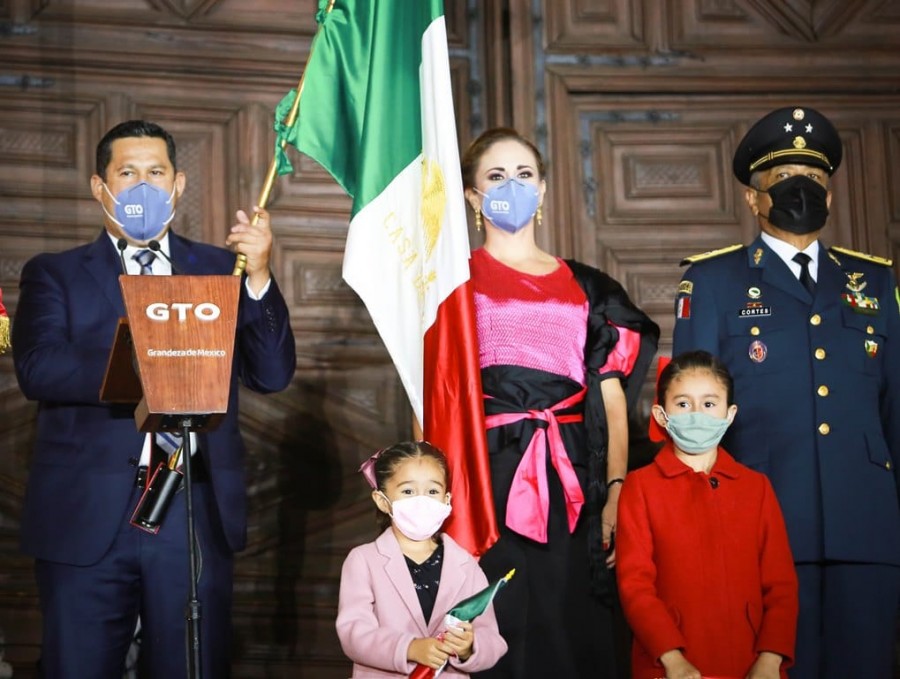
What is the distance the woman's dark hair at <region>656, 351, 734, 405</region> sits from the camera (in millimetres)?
3977

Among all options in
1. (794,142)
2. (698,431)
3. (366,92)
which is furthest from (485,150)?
(698,431)

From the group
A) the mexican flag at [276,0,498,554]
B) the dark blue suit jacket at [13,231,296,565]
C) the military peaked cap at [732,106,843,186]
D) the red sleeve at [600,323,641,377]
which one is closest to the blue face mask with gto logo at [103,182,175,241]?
the dark blue suit jacket at [13,231,296,565]

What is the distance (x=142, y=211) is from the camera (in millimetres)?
4141

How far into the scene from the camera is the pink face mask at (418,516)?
366cm

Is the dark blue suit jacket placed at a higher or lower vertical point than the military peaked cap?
lower

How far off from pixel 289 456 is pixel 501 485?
162cm

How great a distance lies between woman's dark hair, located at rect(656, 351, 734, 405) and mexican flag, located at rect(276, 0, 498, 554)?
2.22ft

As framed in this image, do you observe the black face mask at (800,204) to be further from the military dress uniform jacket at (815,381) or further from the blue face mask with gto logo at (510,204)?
the blue face mask with gto logo at (510,204)

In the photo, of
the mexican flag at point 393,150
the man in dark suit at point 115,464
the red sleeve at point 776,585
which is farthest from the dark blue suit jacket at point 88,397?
the red sleeve at point 776,585

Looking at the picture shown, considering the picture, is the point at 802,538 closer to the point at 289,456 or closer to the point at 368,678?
the point at 368,678

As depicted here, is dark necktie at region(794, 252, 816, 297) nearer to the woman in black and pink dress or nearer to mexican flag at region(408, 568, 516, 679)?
the woman in black and pink dress

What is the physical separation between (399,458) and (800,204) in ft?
4.74

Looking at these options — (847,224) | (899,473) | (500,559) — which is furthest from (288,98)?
(847,224)

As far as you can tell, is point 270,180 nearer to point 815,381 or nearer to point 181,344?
point 181,344
